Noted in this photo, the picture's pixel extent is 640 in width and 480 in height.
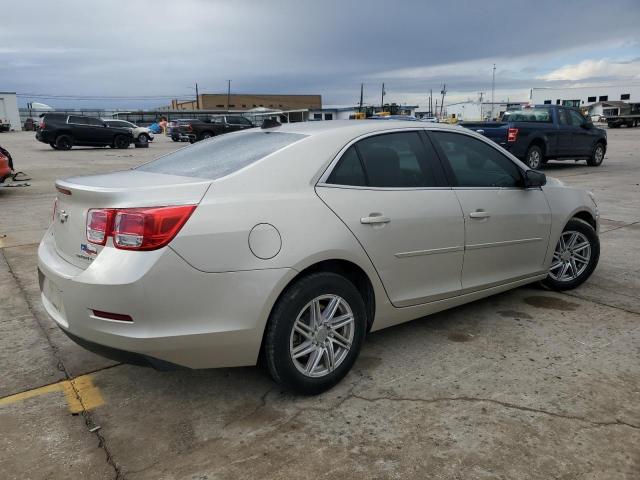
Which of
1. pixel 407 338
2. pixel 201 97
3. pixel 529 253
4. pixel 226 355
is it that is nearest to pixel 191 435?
pixel 226 355

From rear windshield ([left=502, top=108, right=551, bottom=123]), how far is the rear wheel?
1963 cm

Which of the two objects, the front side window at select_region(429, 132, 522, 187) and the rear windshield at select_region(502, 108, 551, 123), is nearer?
the front side window at select_region(429, 132, 522, 187)

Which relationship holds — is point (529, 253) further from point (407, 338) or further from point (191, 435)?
point (191, 435)

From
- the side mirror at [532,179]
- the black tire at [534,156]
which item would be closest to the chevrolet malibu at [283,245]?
the side mirror at [532,179]

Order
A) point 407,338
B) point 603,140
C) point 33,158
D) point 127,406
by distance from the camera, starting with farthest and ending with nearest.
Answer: point 33,158
point 603,140
point 407,338
point 127,406

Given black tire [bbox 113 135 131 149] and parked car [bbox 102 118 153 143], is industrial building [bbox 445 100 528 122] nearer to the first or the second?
parked car [bbox 102 118 153 143]

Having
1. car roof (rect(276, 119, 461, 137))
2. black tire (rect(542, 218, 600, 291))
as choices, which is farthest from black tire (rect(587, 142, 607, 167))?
car roof (rect(276, 119, 461, 137))

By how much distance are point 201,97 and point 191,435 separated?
342 ft

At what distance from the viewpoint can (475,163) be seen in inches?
161

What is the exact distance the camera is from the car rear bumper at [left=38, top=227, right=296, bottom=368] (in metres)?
2.55

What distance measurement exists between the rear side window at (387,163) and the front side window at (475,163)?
0.21 metres

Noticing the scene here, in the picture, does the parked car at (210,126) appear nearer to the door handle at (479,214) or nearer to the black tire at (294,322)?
the door handle at (479,214)

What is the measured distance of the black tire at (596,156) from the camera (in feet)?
54.0

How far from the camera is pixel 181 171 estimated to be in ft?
10.9
